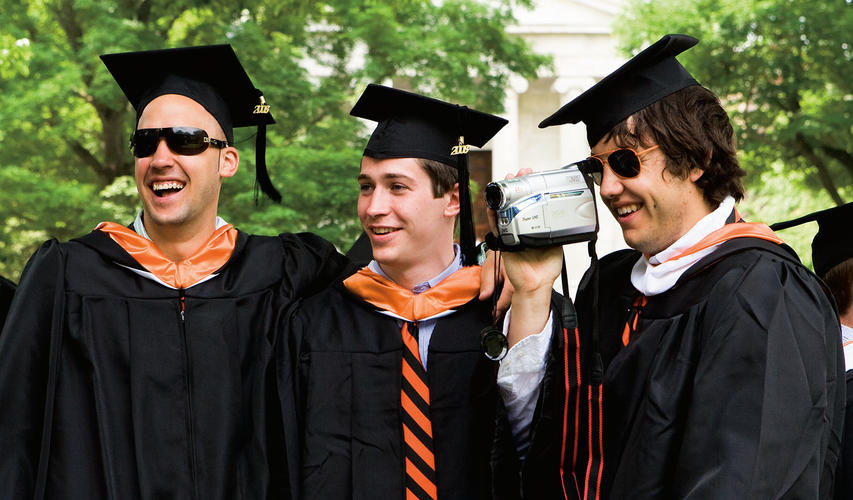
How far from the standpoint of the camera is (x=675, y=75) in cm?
272

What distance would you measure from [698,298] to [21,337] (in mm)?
2221

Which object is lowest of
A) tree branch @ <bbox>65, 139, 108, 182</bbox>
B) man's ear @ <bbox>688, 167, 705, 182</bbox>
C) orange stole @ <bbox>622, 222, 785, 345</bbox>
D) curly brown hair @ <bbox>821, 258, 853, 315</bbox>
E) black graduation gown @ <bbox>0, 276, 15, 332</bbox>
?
curly brown hair @ <bbox>821, 258, 853, 315</bbox>

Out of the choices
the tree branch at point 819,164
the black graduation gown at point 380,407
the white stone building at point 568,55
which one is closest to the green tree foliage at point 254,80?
the tree branch at point 819,164

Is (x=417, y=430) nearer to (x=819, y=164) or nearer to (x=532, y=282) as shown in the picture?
(x=532, y=282)

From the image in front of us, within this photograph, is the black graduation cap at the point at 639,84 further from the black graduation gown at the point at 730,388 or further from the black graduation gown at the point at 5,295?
the black graduation gown at the point at 5,295

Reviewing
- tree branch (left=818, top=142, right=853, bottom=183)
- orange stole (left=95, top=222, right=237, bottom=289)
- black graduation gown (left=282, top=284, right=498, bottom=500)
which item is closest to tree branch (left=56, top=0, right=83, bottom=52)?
orange stole (left=95, top=222, right=237, bottom=289)

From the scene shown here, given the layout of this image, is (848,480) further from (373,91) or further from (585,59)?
(585,59)

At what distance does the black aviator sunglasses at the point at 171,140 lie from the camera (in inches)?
124

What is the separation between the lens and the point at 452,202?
10.7 ft

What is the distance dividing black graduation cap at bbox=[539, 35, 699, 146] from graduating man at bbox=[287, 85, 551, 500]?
0.59 m

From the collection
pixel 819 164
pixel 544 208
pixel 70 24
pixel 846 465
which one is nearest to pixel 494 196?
pixel 544 208

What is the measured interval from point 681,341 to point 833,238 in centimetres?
156

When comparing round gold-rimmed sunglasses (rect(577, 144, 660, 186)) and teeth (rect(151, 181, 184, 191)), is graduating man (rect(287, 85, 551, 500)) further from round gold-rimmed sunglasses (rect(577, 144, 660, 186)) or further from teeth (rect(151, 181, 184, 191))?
teeth (rect(151, 181, 184, 191))

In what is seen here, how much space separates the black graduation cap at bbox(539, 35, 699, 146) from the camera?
2691mm
